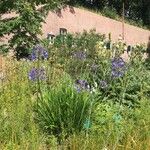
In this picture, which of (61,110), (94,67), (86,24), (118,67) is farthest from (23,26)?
(86,24)

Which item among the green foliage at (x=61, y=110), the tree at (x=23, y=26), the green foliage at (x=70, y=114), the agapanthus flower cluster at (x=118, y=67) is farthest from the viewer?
the tree at (x=23, y=26)

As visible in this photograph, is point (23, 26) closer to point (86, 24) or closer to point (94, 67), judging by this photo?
point (94, 67)

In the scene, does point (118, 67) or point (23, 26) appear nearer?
point (118, 67)

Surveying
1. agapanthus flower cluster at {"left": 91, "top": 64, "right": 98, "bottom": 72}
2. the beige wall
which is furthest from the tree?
agapanthus flower cluster at {"left": 91, "top": 64, "right": 98, "bottom": 72}

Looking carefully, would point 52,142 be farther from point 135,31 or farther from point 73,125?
point 135,31

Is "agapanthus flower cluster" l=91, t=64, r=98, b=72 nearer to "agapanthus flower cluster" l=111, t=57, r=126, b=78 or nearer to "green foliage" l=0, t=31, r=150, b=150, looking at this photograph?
"green foliage" l=0, t=31, r=150, b=150

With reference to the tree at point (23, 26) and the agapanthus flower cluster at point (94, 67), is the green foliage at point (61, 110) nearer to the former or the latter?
the agapanthus flower cluster at point (94, 67)

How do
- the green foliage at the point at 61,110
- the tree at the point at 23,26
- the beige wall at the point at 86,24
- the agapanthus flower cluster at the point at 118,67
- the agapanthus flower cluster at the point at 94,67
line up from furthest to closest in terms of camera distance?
the beige wall at the point at 86,24
the tree at the point at 23,26
the agapanthus flower cluster at the point at 94,67
the agapanthus flower cluster at the point at 118,67
the green foliage at the point at 61,110

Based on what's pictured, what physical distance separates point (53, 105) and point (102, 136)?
856 mm

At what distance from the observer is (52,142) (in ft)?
22.9

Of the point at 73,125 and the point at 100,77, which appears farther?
the point at 100,77

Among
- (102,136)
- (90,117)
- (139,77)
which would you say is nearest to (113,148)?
(102,136)

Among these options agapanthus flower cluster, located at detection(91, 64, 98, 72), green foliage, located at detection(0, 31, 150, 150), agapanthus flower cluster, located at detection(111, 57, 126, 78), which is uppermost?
agapanthus flower cluster, located at detection(111, 57, 126, 78)

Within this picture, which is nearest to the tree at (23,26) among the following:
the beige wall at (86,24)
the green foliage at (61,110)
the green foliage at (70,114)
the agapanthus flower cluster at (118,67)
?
the beige wall at (86,24)
